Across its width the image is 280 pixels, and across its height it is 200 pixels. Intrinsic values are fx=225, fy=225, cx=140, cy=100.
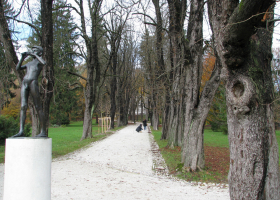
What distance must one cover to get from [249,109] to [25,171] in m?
3.92

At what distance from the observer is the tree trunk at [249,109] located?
3377mm

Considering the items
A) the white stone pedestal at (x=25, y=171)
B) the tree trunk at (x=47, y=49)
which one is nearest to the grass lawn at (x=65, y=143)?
the tree trunk at (x=47, y=49)

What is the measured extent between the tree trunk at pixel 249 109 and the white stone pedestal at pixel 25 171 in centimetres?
333

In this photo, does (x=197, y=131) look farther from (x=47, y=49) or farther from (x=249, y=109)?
(x=47, y=49)

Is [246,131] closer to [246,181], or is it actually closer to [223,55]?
[246,181]

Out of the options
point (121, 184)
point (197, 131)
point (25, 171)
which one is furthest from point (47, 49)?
point (197, 131)

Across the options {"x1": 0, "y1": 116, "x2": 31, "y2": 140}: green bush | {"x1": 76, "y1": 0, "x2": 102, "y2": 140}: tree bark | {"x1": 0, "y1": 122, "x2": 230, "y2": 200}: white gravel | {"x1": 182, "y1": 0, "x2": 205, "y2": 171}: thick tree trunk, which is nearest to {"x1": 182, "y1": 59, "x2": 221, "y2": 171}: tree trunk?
{"x1": 182, "y1": 0, "x2": 205, "y2": 171}: thick tree trunk

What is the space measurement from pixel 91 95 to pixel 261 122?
578 inches

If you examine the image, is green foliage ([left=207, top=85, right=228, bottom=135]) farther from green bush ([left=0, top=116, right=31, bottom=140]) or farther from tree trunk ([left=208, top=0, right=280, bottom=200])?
green bush ([left=0, top=116, right=31, bottom=140])

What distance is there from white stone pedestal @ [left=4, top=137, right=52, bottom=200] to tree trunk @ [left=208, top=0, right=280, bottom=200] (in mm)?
3333

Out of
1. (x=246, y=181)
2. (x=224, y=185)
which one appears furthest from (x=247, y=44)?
(x=224, y=185)

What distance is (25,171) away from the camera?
4.02 m

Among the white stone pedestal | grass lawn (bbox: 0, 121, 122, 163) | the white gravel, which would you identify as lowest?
grass lawn (bbox: 0, 121, 122, 163)

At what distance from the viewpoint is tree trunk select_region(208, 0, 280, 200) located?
133 inches
